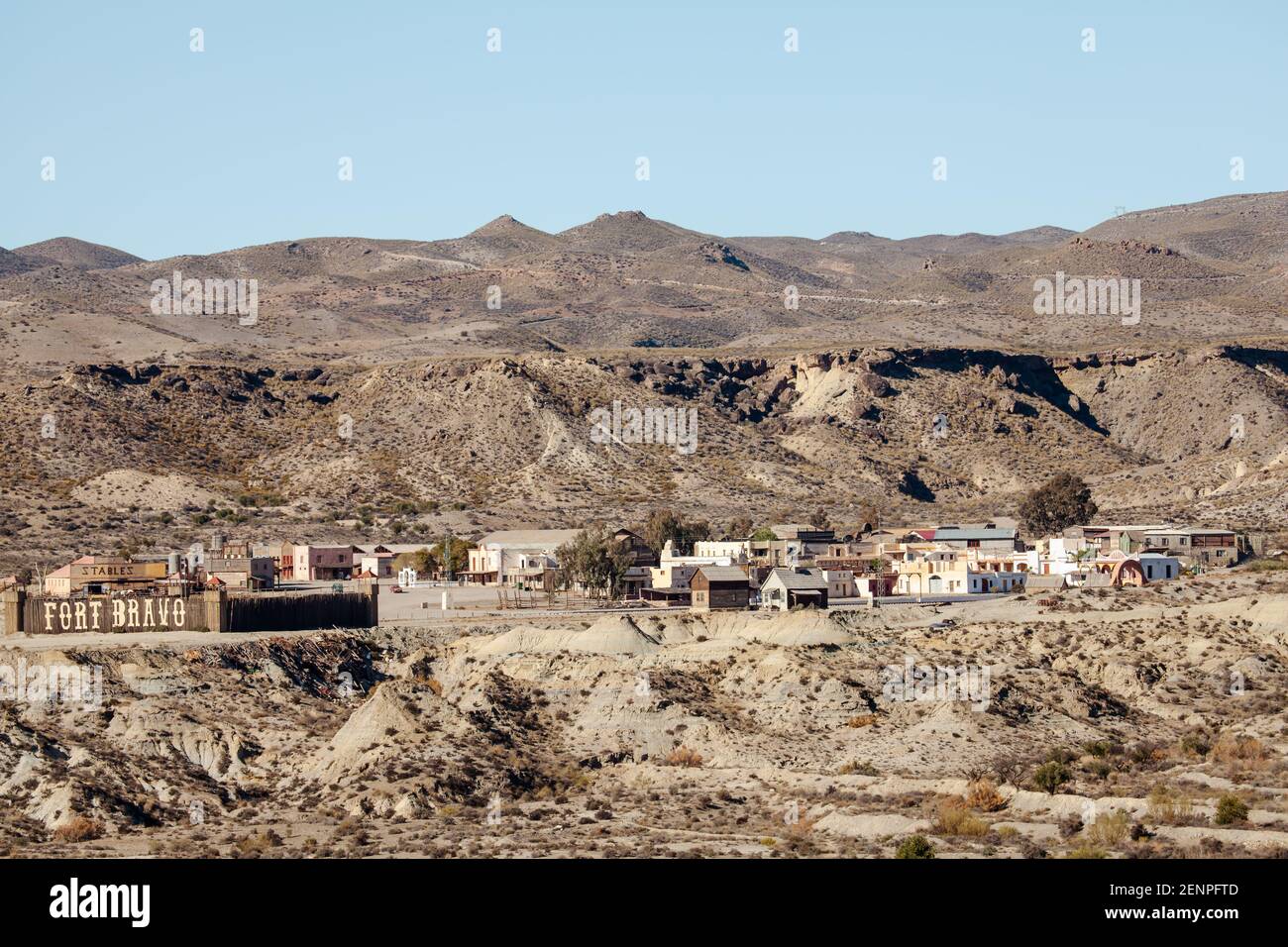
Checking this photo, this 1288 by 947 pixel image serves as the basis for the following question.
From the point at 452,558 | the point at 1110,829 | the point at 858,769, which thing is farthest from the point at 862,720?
the point at 452,558

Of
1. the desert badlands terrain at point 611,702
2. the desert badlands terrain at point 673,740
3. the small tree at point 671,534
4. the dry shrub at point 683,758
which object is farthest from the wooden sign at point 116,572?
the dry shrub at point 683,758

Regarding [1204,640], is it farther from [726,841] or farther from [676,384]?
[676,384]

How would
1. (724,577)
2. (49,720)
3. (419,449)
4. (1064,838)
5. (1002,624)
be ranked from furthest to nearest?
1. (419,449)
2. (724,577)
3. (1002,624)
4. (49,720)
5. (1064,838)

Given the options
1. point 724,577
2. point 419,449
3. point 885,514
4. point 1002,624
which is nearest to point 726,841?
point 1002,624

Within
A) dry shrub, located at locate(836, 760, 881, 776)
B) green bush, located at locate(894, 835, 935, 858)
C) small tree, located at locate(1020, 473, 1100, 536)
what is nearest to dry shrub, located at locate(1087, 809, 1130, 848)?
green bush, located at locate(894, 835, 935, 858)

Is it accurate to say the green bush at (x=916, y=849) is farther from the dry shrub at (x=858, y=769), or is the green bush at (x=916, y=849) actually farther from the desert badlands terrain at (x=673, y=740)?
the dry shrub at (x=858, y=769)
